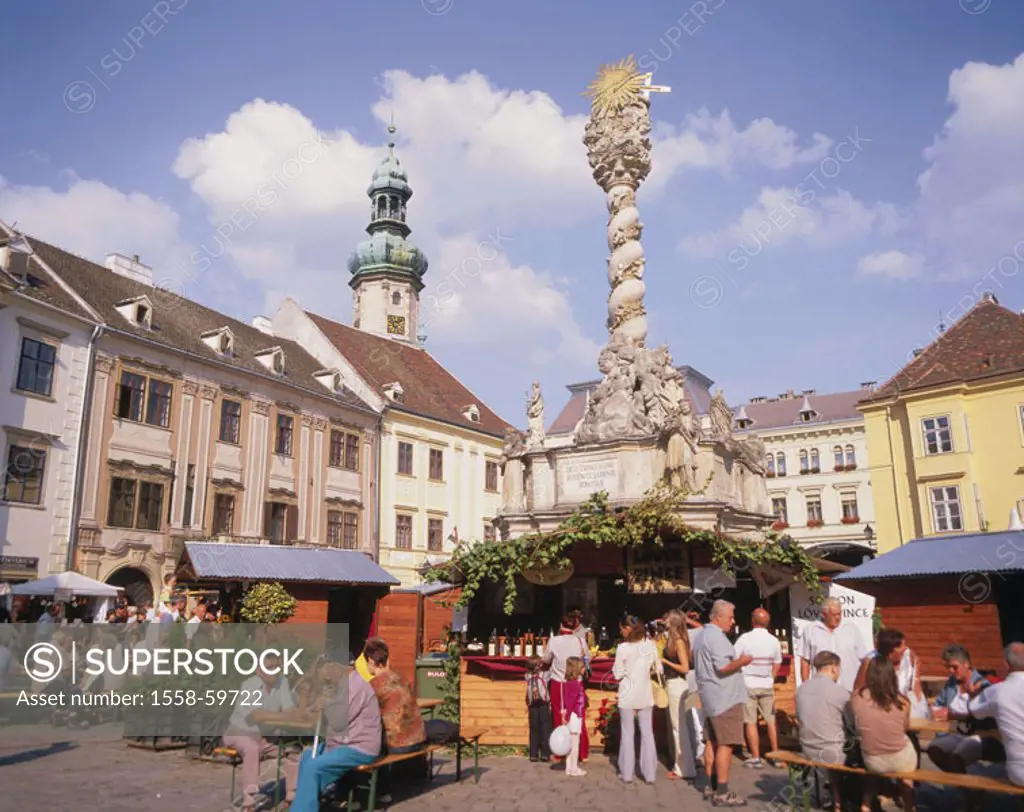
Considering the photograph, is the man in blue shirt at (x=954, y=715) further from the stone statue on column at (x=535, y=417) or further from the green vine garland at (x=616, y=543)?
the stone statue on column at (x=535, y=417)

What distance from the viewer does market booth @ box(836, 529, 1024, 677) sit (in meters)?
12.8

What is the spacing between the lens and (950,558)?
43.3 feet

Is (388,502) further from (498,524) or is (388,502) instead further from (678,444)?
(678,444)

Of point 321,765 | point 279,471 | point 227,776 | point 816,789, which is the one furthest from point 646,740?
point 279,471

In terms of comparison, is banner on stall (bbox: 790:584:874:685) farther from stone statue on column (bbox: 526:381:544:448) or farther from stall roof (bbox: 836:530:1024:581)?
stone statue on column (bbox: 526:381:544:448)

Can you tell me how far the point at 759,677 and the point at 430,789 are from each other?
143 inches

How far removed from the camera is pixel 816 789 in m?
7.59

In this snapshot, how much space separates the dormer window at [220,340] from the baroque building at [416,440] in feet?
24.5

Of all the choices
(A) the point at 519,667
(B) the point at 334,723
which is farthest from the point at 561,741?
(B) the point at 334,723

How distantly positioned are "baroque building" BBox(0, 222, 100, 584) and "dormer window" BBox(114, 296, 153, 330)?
2345 millimetres

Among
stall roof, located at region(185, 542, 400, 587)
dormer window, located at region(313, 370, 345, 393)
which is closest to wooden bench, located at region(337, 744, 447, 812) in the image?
stall roof, located at region(185, 542, 400, 587)

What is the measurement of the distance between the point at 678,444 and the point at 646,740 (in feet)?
25.1

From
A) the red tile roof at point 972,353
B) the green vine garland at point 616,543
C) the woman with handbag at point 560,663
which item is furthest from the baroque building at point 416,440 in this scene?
the woman with handbag at point 560,663

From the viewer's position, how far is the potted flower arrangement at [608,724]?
1002 centimetres
